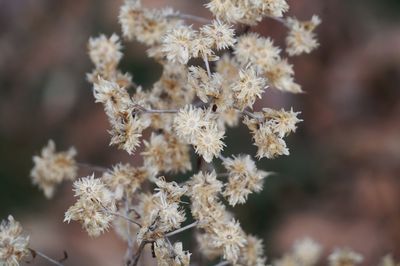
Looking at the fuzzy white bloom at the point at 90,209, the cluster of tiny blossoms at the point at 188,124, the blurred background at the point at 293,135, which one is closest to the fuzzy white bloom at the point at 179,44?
the cluster of tiny blossoms at the point at 188,124

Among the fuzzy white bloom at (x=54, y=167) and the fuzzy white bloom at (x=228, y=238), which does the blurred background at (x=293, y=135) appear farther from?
the fuzzy white bloom at (x=228, y=238)

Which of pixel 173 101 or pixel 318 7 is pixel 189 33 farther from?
pixel 318 7

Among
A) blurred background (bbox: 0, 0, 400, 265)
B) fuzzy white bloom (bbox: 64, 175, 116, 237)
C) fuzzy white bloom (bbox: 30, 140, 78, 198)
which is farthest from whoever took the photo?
blurred background (bbox: 0, 0, 400, 265)

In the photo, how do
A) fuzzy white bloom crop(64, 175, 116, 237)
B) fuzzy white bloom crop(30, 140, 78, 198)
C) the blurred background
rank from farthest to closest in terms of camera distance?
the blurred background, fuzzy white bloom crop(30, 140, 78, 198), fuzzy white bloom crop(64, 175, 116, 237)

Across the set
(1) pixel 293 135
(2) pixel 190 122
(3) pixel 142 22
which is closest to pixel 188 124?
(2) pixel 190 122

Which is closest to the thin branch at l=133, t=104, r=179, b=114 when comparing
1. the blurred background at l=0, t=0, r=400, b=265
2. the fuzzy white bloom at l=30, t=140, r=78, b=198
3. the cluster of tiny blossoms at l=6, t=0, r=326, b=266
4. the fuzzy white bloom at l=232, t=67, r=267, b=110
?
the cluster of tiny blossoms at l=6, t=0, r=326, b=266

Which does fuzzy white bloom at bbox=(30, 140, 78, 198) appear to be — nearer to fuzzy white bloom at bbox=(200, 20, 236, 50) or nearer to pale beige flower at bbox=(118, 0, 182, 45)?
pale beige flower at bbox=(118, 0, 182, 45)

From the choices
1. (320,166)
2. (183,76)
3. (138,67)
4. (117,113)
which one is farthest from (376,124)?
(117,113)
